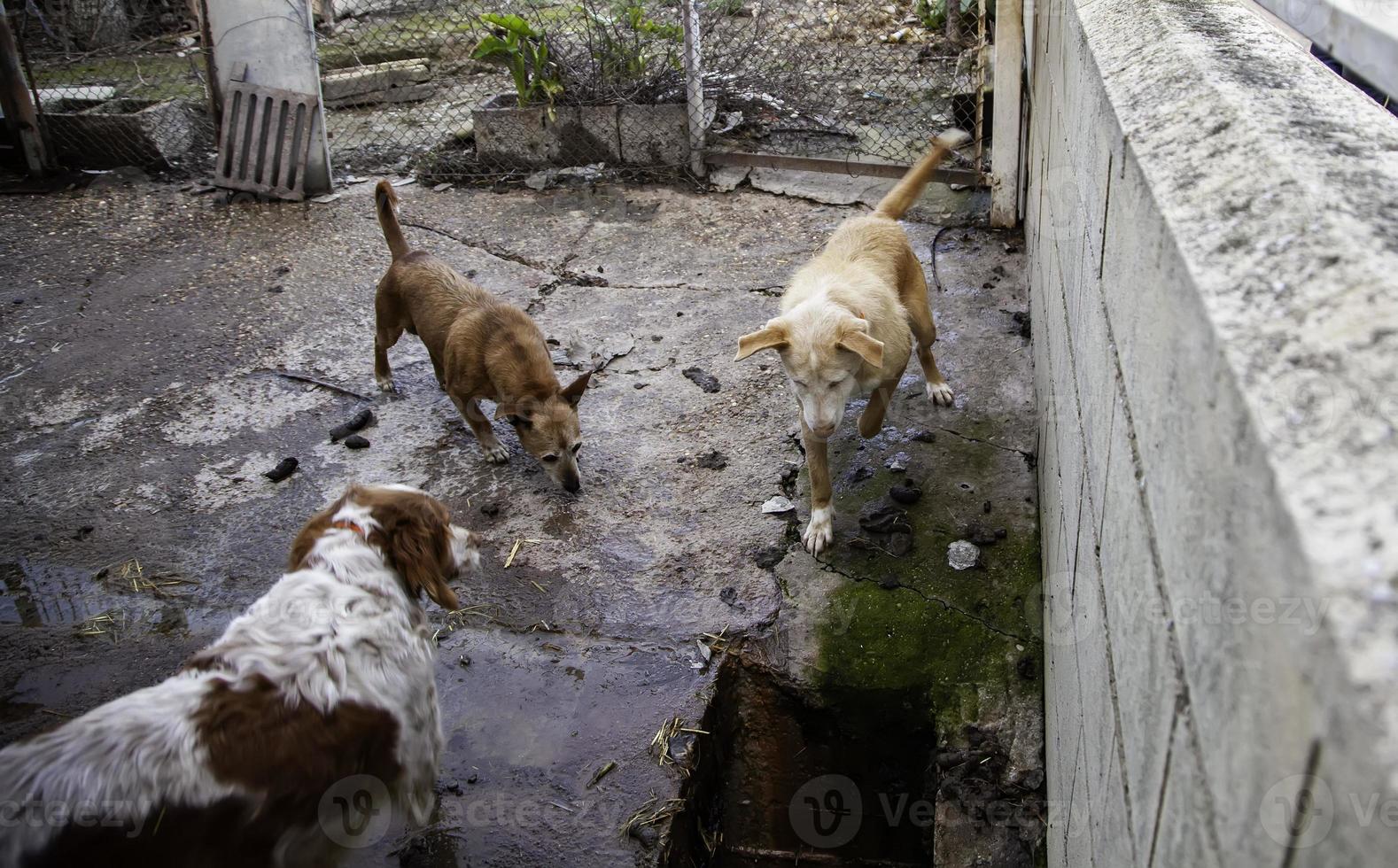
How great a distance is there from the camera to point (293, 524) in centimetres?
457

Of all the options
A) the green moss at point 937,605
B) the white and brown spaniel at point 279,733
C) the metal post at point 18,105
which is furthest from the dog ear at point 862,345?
the metal post at point 18,105

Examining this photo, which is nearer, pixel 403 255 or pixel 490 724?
pixel 490 724

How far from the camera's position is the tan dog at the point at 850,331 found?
3.89m

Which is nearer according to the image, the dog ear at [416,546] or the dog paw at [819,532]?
the dog ear at [416,546]

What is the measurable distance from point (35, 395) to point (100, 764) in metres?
4.25

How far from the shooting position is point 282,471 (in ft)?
16.0

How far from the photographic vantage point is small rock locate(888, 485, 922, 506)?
438 centimetres

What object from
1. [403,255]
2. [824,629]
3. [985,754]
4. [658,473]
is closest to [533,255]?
[403,255]

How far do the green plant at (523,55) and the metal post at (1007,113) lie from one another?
137 inches

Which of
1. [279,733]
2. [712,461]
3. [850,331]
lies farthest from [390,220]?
[279,733]

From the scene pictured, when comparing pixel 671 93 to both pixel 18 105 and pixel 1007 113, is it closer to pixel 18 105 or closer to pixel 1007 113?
pixel 1007 113

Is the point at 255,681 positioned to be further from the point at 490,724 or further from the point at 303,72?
the point at 303,72

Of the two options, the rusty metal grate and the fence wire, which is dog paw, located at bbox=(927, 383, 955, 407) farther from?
the rusty metal grate

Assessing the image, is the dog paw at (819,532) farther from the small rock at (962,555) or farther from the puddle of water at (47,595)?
the puddle of water at (47,595)
